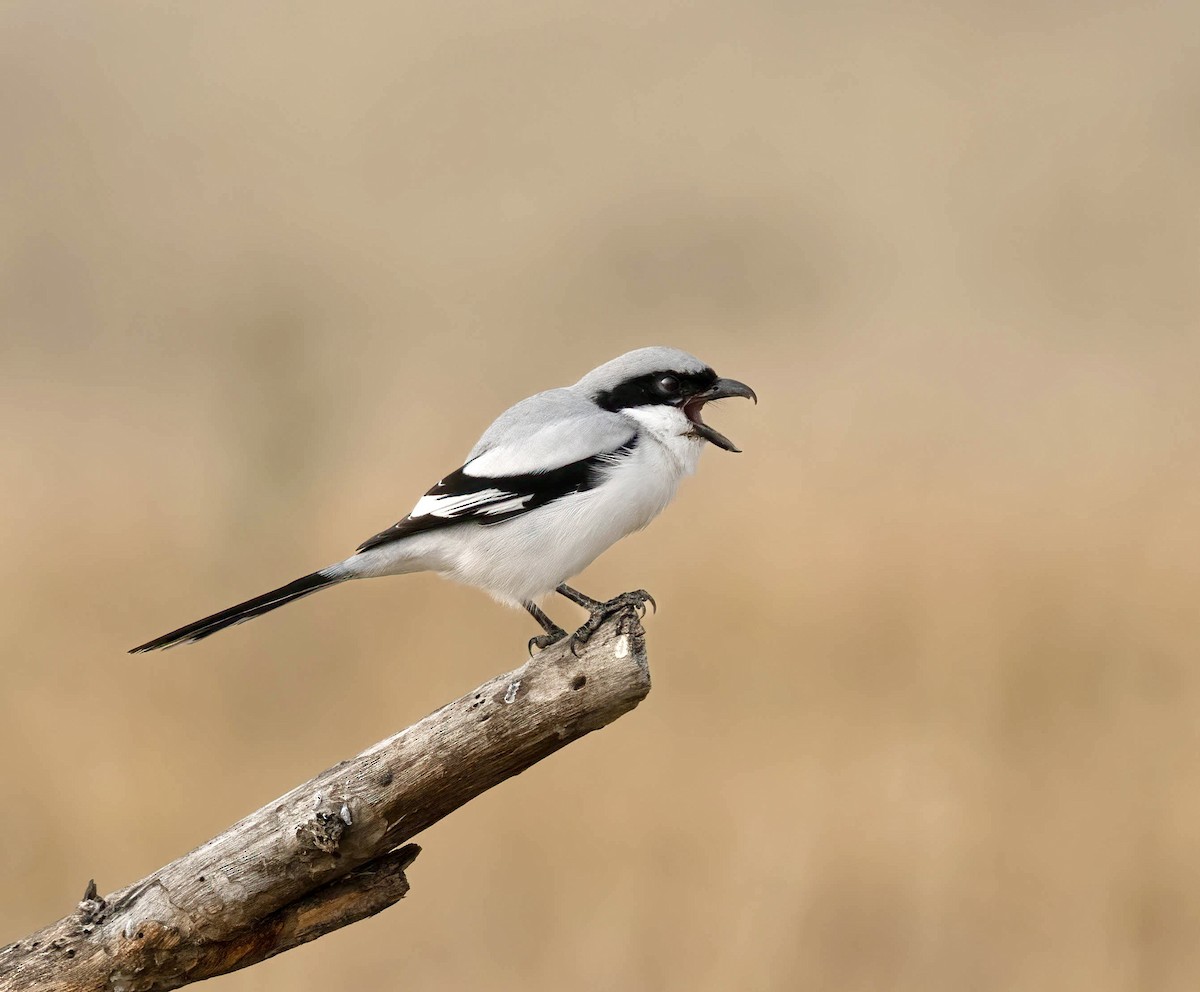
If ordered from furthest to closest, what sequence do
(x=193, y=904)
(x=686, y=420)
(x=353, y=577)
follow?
(x=686, y=420) → (x=353, y=577) → (x=193, y=904)

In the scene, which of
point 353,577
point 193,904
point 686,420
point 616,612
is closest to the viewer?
point 193,904

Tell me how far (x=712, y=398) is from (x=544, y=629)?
0.75 m

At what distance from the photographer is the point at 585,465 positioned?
274 centimetres

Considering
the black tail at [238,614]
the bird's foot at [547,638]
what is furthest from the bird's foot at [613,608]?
the black tail at [238,614]

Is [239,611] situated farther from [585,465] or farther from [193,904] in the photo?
[585,465]

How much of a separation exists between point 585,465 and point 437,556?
44 cm

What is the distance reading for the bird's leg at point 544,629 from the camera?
2863mm

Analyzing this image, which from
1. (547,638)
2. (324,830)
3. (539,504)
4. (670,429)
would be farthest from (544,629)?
(324,830)

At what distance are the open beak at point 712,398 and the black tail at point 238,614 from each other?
3.41 ft

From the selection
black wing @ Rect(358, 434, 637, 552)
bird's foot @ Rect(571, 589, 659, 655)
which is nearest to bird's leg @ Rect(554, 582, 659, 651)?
bird's foot @ Rect(571, 589, 659, 655)

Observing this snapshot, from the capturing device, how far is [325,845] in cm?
218

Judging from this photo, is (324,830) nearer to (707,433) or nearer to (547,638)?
(547,638)

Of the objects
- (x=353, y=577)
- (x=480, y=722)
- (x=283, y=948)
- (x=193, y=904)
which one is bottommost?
(x=283, y=948)

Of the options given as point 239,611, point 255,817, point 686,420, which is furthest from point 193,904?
point 686,420
